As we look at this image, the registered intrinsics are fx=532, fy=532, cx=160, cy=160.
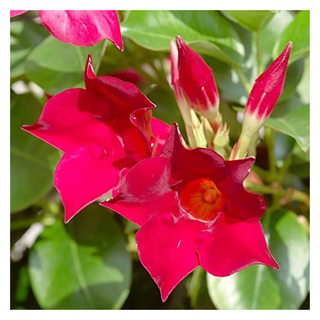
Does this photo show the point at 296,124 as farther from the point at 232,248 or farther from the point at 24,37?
the point at 24,37

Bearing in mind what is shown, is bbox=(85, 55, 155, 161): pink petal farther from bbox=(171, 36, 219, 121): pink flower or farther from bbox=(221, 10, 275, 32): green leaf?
bbox=(221, 10, 275, 32): green leaf

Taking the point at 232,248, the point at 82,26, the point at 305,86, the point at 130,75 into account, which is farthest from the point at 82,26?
the point at 305,86

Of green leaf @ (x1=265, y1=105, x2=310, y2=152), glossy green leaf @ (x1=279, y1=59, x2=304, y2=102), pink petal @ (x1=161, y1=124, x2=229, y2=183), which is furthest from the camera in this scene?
glossy green leaf @ (x1=279, y1=59, x2=304, y2=102)

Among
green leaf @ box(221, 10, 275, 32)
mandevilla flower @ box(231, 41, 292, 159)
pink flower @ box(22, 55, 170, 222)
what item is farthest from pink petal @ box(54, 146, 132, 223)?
green leaf @ box(221, 10, 275, 32)

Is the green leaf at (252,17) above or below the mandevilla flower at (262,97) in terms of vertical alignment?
above

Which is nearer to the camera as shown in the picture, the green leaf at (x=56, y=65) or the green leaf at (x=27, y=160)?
the green leaf at (x=56, y=65)

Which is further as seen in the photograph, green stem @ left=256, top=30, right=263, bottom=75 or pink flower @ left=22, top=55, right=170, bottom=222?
green stem @ left=256, top=30, right=263, bottom=75

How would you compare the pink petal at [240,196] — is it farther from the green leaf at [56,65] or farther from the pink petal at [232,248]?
the green leaf at [56,65]

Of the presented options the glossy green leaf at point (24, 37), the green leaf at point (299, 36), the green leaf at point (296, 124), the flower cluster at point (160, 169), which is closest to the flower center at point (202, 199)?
the flower cluster at point (160, 169)
